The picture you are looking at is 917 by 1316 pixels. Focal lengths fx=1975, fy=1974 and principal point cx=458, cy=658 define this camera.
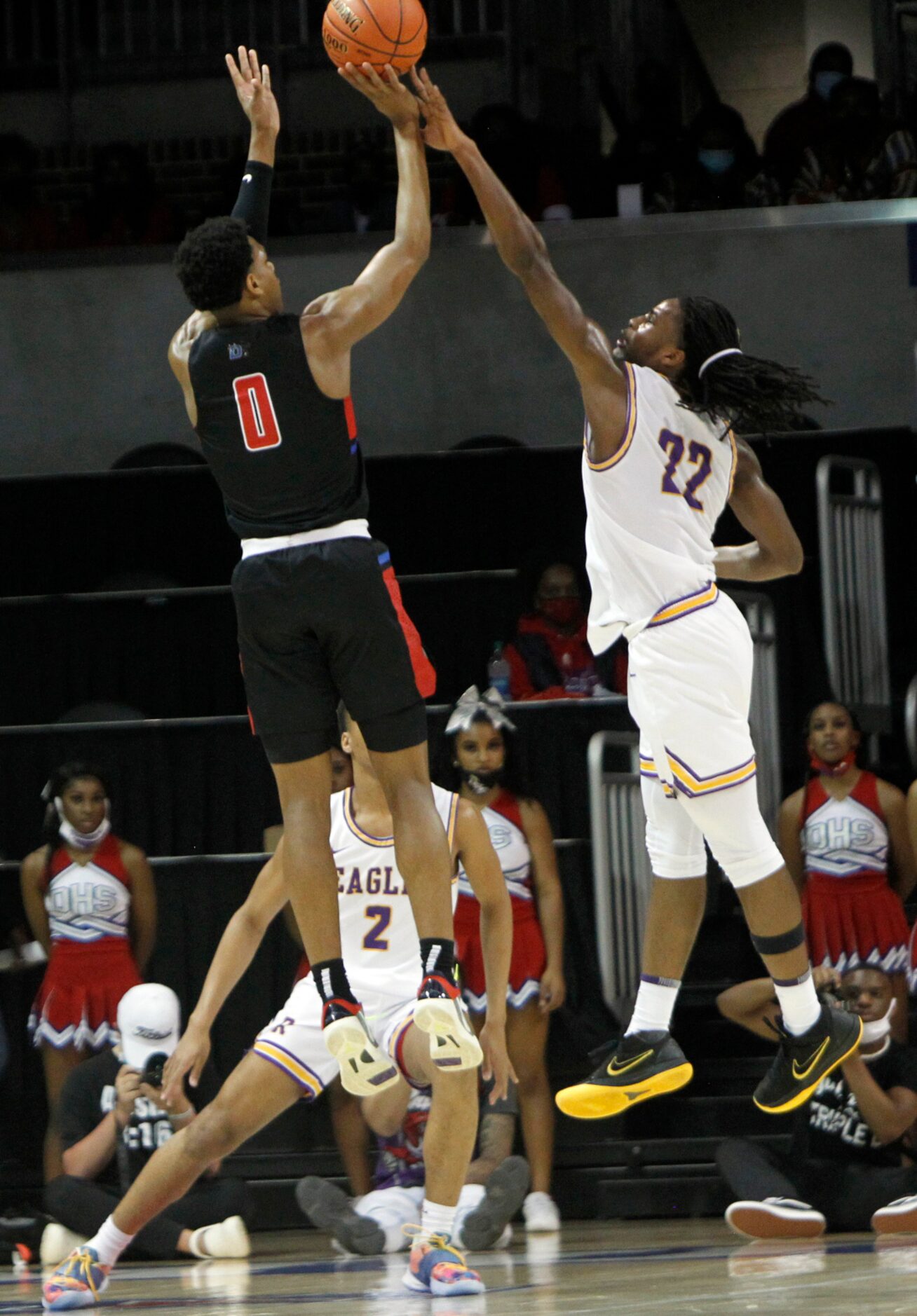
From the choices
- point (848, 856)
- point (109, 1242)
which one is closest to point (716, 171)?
point (848, 856)

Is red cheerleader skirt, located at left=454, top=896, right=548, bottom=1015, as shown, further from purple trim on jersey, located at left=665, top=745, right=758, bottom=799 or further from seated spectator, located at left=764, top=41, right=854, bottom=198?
seated spectator, located at left=764, top=41, right=854, bottom=198

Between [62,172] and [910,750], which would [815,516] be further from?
[62,172]

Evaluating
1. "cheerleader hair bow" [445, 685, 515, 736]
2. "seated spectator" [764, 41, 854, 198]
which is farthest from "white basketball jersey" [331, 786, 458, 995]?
"seated spectator" [764, 41, 854, 198]

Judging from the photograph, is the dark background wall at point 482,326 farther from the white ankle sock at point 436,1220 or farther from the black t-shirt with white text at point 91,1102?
the white ankle sock at point 436,1220

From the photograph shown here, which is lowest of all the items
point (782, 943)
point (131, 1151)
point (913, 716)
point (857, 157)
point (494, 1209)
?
point (494, 1209)

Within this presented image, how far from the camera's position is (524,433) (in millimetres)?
11914

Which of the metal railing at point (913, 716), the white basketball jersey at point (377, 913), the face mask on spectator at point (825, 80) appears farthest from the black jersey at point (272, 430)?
the face mask on spectator at point (825, 80)

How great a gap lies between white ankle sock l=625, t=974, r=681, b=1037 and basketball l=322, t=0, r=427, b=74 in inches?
94.7

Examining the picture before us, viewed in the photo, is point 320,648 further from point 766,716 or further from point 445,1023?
point 766,716

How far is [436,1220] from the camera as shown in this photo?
209 inches

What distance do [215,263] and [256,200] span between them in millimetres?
477

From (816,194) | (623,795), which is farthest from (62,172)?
(623,795)

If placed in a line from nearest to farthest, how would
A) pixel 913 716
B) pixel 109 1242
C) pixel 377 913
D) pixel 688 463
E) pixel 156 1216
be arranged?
pixel 688 463 < pixel 109 1242 < pixel 377 913 < pixel 156 1216 < pixel 913 716

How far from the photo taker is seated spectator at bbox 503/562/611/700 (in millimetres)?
9031
